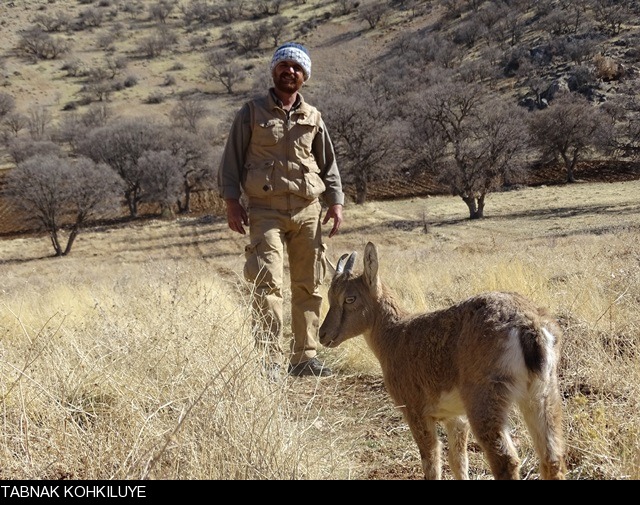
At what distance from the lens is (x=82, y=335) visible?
16.5 ft

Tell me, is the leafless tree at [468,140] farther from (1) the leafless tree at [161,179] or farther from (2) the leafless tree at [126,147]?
(2) the leafless tree at [126,147]

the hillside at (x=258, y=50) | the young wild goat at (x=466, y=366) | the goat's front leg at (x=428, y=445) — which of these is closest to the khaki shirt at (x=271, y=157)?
the young wild goat at (x=466, y=366)

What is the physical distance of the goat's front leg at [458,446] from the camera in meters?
3.23

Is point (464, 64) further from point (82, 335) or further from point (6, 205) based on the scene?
point (82, 335)

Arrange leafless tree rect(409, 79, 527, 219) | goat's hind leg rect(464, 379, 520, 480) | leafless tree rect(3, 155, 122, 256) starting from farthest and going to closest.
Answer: leafless tree rect(3, 155, 122, 256), leafless tree rect(409, 79, 527, 219), goat's hind leg rect(464, 379, 520, 480)

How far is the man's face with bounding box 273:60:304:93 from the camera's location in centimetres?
523

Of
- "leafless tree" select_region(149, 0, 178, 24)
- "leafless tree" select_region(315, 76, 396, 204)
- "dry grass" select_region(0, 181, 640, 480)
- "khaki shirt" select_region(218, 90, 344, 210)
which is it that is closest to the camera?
"dry grass" select_region(0, 181, 640, 480)

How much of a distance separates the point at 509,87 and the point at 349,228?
29824mm

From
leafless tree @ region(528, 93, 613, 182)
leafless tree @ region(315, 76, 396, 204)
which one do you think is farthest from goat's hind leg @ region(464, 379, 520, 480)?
leafless tree @ region(528, 93, 613, 182)

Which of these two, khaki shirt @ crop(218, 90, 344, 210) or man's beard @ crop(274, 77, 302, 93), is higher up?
man's beard @ crop(274, 77, 302, 93)

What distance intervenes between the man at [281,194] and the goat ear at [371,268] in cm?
139

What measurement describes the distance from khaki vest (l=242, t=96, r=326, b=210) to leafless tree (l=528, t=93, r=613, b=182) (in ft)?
123

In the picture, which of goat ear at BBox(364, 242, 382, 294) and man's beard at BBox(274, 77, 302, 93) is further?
man's beard at BBox(274, 77, 302, 93)

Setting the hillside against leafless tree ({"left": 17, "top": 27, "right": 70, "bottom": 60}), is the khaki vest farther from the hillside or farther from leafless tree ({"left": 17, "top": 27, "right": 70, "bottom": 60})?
leafless tree ({"left": 17, "top": 27, "right": 70, "bottom": 60})
